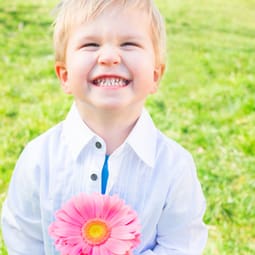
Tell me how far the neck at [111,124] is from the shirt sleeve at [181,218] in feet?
0.77

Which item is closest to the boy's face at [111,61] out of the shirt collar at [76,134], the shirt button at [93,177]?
the shirt collar at [76,134]

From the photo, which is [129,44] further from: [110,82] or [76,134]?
[76,134]

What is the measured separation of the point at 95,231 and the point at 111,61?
1.73ft

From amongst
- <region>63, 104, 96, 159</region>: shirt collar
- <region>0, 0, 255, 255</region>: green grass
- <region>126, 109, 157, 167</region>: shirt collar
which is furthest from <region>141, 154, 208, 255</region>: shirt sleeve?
<region>0, 0, 255, 255</region>: green grass

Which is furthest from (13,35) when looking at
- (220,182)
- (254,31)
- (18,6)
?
(220,182)

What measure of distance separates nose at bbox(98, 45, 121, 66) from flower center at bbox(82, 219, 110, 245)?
49cm

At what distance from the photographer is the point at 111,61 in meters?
1.90

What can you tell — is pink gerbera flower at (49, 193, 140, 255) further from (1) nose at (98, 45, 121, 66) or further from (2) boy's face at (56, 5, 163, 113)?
(1) nose at (98, 45, 121, 66)

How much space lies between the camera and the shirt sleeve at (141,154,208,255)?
2.16m

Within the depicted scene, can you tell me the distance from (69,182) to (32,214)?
0.70 feet

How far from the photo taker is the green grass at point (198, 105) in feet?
11.2

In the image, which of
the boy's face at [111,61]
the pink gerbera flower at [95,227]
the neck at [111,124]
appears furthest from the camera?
the neck at [111,124]

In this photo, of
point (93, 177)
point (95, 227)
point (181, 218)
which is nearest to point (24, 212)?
point (93, 177)

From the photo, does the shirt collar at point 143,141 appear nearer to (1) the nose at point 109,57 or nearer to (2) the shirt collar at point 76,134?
(2) the shirt collar at point 76,134
